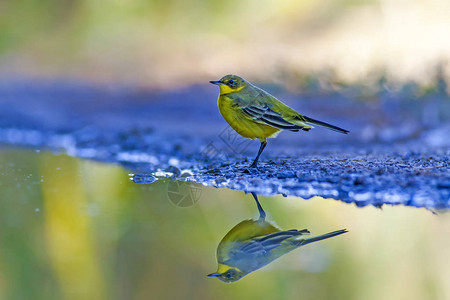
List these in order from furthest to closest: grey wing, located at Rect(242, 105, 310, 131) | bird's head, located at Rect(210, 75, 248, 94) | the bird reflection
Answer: bird's head, located at Rect(210, 75, 248, 94) → grey wing, located at Rect(242, 105, 310, 131) → the bird reflection

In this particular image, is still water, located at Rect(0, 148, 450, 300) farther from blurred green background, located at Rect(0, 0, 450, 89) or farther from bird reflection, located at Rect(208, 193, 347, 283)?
blurred green background, located at Rect(0, 0, 450, 89)

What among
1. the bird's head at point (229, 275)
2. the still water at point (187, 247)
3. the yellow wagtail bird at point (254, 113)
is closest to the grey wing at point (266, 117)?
the yellow wagtail bird at point (254, 113)

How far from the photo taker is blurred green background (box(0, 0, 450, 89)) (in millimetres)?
10281

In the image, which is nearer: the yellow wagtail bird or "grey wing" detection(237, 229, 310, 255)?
"grey wing" detection(237, 229, 310, 255)

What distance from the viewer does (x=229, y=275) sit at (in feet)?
10.6

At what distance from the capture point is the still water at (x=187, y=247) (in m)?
3.03

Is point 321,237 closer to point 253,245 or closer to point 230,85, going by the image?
point 253,245

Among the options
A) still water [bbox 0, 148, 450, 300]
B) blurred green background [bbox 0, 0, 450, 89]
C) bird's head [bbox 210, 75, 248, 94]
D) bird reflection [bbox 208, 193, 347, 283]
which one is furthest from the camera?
blurred green background [bbox 0, 0, 450, 89]

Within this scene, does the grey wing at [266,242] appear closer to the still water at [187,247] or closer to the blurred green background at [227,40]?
the still water at [187,247]

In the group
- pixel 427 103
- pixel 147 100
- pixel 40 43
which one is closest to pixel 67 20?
pixel 40 43

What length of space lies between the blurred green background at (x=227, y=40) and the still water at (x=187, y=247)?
19.4 feet

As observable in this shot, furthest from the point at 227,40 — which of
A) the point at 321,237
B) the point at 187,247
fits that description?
the point at 187,247

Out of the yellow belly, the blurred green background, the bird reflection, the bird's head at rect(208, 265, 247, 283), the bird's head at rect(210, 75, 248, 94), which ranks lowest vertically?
the bird's head at rect(208, 265, 247, 283)

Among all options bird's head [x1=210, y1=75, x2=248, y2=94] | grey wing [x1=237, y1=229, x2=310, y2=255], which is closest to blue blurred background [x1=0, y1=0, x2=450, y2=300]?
grey wing [x1=237, y1=229, x2=310, y2=255]
